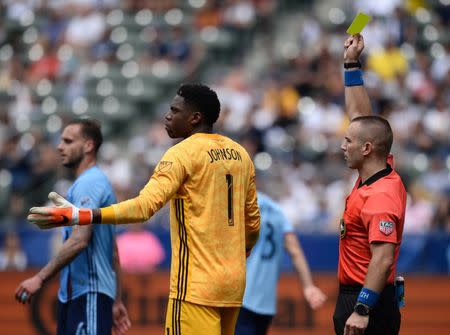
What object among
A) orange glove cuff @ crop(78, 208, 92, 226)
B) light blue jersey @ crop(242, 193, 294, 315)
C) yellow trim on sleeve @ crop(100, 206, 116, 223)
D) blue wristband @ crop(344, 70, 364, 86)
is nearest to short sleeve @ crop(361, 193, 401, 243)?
blue wristband @ crop(344, 70, 364, 86)

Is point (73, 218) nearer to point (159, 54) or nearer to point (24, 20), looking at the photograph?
point (159, 54)

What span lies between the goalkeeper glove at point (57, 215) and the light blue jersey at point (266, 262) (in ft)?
10.9

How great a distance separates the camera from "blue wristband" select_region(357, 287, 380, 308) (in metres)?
6.35

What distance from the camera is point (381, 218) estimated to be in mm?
6449

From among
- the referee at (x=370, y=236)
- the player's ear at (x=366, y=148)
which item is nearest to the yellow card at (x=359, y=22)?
the referee at (x=370, y=236)

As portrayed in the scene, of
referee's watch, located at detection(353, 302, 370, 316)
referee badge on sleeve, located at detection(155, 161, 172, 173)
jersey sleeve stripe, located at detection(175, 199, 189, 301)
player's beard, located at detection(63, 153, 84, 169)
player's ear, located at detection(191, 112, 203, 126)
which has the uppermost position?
player's ear, located at detection(191, 112, 203, 126)

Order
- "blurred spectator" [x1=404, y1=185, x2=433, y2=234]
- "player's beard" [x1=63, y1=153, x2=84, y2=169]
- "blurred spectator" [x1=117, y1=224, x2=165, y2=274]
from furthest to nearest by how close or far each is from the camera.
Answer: "blurred spectator" [x1=404, y1=185, x2=433, y2=234], "blurred spectator" [x1=117, y1=224, x2=165, y2=274], "player's beard" [x1=63, y1=153, x2=84, y2=169]

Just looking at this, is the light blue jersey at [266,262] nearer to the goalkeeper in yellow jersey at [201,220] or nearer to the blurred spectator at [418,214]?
the goalkeeper in yellow jersey at [201,220]

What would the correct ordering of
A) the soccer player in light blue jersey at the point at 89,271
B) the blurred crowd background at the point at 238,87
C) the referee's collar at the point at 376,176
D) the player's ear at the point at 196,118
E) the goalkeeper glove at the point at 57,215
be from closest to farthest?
the goalkeeper glove at the point at 57,215, the referee's collar at the point at 376,176, the player's ear at the point at 196,118, the soccer player in light blue jersey at the point at 89,271, the blurred crowd background at the point at 238,87

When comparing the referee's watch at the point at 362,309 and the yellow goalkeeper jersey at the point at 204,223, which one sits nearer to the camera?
the referee's watch at the point at 362,309

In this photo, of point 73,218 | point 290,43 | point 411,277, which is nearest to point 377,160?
point 73,218

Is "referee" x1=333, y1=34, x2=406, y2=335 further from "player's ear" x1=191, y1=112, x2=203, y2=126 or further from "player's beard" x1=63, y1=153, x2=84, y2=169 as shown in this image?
"player's beard" x1=63, y1=153, x2=84, y2=169

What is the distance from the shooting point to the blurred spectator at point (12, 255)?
570 inches

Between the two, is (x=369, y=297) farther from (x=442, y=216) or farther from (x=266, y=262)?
(x=442, y=216)
